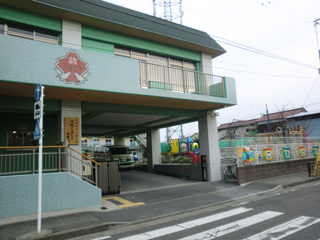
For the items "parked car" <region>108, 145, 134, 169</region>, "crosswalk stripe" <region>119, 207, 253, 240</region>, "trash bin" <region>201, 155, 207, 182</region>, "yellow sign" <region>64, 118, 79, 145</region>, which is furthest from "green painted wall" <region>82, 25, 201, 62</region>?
"parked car" <region>108, 145, 134, 169</region>

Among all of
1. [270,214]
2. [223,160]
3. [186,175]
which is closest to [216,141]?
[223,160]

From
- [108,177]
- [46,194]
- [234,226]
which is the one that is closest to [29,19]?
[46,194]

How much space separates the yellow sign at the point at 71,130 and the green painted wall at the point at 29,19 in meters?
3.95

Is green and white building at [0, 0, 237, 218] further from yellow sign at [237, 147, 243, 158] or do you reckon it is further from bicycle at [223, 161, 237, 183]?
yellow sign at [237, 147, 243, 158]

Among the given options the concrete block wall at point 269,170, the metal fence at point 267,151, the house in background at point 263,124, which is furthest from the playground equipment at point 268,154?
the house in background at point 263,124

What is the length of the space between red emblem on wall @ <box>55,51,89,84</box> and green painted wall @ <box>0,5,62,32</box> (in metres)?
2.51

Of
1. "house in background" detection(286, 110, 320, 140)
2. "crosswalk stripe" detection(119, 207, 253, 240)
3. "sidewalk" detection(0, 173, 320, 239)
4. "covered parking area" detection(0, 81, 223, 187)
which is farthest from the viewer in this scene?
"house in background" detection(286, 110, 320, 140)

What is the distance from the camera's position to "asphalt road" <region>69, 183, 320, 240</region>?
5.54m

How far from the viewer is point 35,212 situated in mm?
7602

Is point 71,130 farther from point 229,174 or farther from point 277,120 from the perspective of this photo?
point 277,120

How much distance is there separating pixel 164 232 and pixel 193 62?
10974mm

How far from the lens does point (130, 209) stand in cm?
820

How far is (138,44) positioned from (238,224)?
31.3 feet

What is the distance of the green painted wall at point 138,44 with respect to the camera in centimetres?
1122
